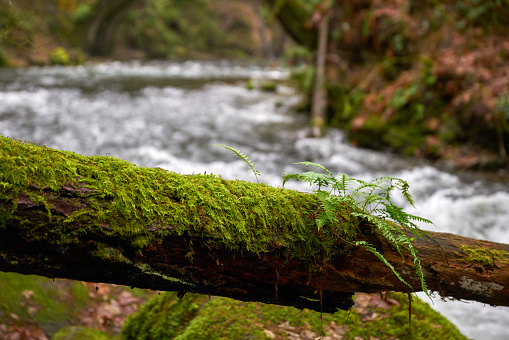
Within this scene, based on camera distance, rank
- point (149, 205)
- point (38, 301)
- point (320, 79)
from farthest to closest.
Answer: point (320, 79) → point (38, 301) → point (149, 205)

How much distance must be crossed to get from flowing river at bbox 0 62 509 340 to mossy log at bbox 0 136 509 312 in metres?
1.73

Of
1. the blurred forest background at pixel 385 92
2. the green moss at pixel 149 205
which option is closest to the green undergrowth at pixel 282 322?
the blurred forest background at pixel 385 92

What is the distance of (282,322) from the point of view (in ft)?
9.94

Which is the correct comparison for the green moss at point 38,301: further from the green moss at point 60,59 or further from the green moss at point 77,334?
the green moss at point 60,59

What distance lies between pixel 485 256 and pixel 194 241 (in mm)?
1847

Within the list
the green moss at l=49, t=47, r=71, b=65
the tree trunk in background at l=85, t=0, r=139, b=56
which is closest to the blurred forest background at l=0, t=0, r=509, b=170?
the green moss at l=49, t=47, r=71, b=65

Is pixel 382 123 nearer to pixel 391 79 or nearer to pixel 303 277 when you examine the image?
pixel 391 79

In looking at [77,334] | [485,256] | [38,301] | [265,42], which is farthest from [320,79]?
[265,42]

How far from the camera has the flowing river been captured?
6129 mm

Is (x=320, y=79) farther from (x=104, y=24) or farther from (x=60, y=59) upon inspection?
(x=104, y=24)

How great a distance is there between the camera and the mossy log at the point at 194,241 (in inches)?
66.0

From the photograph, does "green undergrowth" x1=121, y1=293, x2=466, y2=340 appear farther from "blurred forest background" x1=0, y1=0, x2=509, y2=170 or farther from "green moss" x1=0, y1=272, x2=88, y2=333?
"blurred forest background" x1=0, y1=0, x2=509, y2=170

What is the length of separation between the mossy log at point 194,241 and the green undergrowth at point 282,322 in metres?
0.86

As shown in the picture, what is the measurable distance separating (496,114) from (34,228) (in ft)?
30.0
